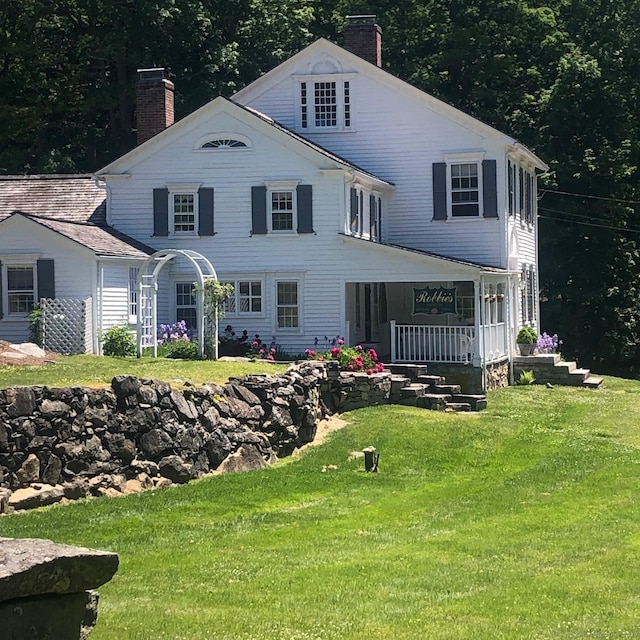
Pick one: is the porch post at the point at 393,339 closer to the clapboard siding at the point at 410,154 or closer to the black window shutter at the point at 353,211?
the black window shutter at the point at 353,211

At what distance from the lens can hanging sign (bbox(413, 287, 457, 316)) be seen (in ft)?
91.1

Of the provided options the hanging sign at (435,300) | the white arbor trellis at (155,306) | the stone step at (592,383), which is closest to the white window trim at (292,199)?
the white arbor trellis at (155,306)

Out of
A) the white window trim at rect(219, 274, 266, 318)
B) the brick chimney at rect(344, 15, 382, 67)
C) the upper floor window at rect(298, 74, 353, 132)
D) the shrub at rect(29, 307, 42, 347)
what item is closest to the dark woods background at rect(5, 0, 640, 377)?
the brick chimney at rect(344, 15, 382, 67)

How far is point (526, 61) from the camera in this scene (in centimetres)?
4297

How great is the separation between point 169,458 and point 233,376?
11.6 feet

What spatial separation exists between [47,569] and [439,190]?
84.0ft

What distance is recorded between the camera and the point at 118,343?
2527 cm

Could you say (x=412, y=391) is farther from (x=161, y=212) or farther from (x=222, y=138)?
(x=161, y=212)

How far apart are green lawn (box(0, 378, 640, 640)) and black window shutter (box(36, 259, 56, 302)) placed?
9206mm

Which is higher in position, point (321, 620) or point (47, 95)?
point (47, 95)

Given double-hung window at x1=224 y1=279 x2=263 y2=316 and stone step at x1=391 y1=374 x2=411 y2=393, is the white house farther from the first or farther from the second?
stone step at x1=391 y1=374 x2=411 y2=393

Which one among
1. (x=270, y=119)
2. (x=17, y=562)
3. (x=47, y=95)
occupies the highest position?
(x=47, y=95)

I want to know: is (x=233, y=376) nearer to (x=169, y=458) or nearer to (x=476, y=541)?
(x=169, y=458)

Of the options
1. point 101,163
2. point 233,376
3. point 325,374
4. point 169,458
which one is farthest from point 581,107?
point 169,458
